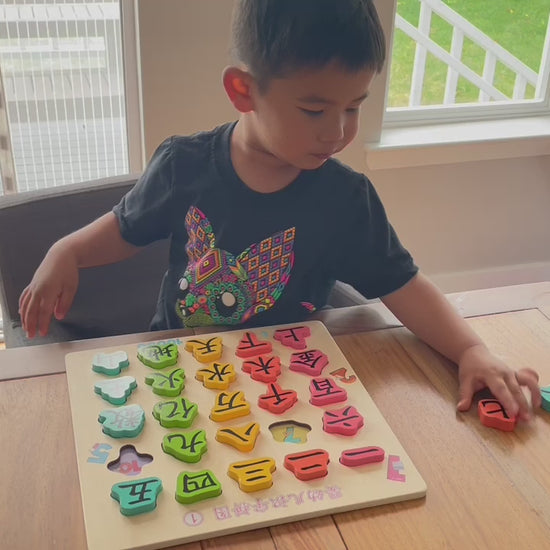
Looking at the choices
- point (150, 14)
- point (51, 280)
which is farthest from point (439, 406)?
point (150, 14)

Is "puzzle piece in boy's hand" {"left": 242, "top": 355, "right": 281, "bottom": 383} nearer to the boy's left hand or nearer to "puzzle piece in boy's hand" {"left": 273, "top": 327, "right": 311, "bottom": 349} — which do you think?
"puzzle piece in boy's hand" {"left": 273, "top": 327, "right": 311, "bottom": 349}

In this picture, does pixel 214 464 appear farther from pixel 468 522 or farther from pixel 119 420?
pixel 468 522

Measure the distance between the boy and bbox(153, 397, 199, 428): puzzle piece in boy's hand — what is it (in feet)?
0.77

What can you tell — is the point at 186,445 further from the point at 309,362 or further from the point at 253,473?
the point at 309,362

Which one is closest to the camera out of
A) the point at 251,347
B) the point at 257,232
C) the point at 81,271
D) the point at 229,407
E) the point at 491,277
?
the point at 229,407

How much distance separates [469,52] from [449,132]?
25 centimetres

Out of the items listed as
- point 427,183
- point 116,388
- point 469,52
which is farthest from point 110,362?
point 469,52

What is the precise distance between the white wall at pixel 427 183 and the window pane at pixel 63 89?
11 centimetres

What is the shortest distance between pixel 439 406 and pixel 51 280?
466 mm

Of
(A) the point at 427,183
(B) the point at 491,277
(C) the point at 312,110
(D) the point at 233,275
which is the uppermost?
(C) the point at 312,110

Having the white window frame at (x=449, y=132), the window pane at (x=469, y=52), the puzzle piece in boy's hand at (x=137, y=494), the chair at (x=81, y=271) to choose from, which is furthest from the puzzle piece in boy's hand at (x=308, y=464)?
the window pane at (x=469, y=52)

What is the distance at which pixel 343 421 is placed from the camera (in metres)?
0.65

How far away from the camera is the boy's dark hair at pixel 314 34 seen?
692 millimetres

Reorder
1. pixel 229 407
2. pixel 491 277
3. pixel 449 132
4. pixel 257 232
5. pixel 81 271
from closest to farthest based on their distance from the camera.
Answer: pixel 229 407
pixel 257 232
pixel 81 271
pixel 449 132
pixel 491 277
